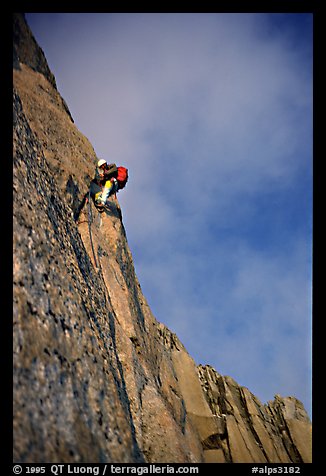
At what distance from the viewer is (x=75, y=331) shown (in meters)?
8.23

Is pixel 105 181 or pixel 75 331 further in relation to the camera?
pixel 105 181

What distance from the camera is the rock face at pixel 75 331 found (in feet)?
21.0

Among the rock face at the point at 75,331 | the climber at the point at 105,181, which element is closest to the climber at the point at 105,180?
the climber at the point at 105,181

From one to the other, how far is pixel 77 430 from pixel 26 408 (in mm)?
1380

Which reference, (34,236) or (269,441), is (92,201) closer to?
(34,236)

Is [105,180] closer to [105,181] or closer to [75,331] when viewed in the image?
[105,181]

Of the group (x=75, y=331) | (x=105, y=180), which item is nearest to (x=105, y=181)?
(x=105, y=180)

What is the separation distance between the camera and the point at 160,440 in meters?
11.2

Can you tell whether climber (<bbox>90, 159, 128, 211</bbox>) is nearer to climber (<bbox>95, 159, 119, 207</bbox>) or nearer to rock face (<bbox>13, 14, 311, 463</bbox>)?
climber (<bbox>95, 159, 119, 207</bbox>)

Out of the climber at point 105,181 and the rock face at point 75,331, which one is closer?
the rock face at point 75,331

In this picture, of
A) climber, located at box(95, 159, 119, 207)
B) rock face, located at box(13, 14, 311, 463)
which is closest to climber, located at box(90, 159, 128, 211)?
climber, located at box(95, 159, 119, 207)

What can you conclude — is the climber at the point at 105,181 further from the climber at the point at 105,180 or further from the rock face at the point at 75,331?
the rock face at the point at 75,331

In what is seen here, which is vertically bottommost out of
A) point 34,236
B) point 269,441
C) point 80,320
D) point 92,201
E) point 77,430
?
point 269,441
